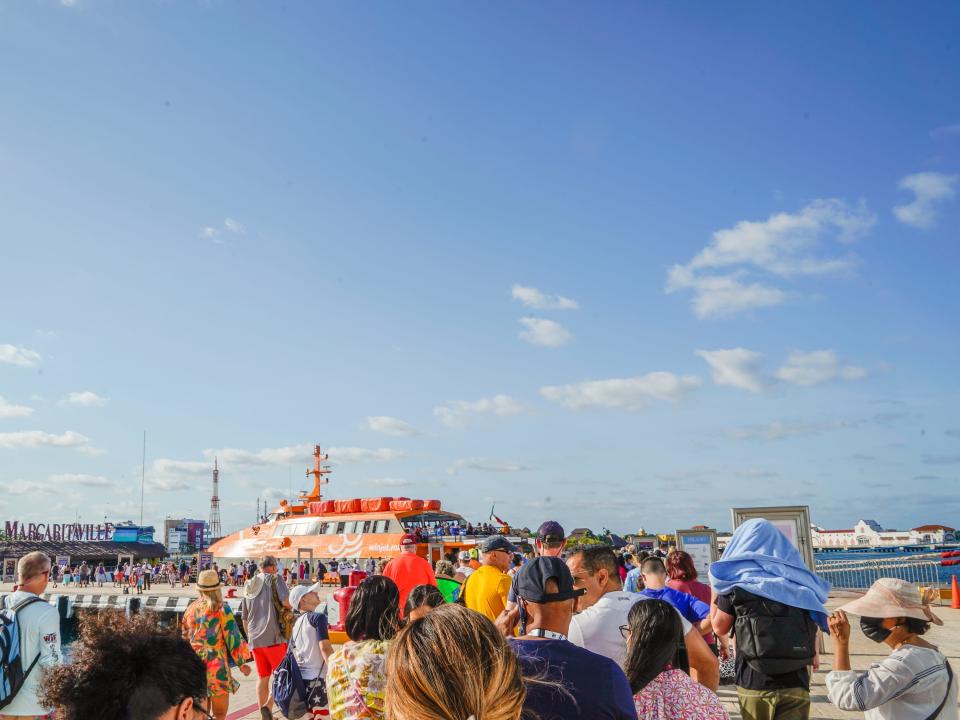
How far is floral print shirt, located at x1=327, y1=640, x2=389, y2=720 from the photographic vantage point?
335cm

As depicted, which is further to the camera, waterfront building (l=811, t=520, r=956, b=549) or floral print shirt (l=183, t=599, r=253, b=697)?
waterfront building (l=811, t=520, r=956, b=549)

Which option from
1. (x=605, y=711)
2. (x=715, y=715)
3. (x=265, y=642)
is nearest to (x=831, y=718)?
(x=715, y=715)

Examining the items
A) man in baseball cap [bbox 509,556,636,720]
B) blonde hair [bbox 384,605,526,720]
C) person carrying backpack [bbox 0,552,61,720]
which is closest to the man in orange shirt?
person carrying backpack [bbox 0,552,61,720]

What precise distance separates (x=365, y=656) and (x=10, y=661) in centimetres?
284

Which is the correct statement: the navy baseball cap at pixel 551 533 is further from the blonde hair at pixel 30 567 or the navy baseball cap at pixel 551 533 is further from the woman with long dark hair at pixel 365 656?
the blonde hair at pixel 30 567

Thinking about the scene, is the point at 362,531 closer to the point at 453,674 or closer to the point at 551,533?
the point at 551,533

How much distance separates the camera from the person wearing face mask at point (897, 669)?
3303 millimetres

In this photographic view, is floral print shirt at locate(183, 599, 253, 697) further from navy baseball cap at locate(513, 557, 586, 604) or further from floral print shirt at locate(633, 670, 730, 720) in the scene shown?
floral print shirt at locate(633, 670, 730, 720)

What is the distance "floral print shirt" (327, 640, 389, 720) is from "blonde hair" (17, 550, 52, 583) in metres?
2.77

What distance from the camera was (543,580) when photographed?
295 cm

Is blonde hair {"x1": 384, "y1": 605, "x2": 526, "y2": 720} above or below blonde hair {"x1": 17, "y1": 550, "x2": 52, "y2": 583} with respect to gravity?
above

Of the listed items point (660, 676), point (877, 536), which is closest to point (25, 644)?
point (660, 676)

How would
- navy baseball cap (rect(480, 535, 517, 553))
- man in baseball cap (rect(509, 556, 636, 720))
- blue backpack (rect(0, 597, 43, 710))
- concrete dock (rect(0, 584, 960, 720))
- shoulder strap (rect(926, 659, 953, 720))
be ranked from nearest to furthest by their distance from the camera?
man in baseball cap (rect(509, 556, 636, 720)) < shoulder strap (rect(926, 659, 953, 720)) < blue backpack (rect(0, 597, 43, 710)) < navy baseball cap (rect(480, 535, 517, 553)) < concrete dock (rect(0, 584, 960, 720))

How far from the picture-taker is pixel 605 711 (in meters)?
2.26
